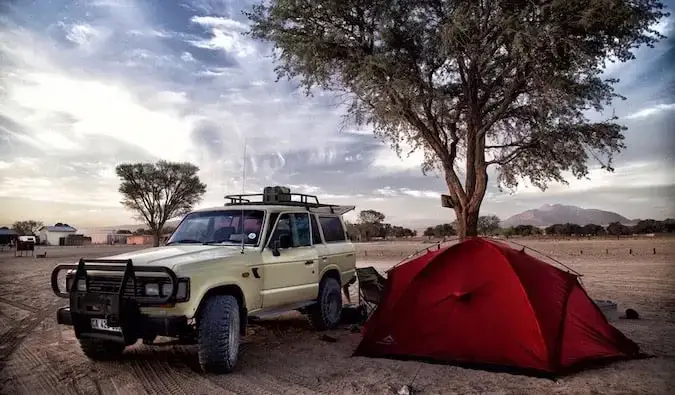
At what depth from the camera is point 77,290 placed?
6688mm

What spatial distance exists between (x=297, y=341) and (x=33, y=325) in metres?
5.74

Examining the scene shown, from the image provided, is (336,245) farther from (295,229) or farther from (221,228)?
(221,228)

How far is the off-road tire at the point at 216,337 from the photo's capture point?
643cm

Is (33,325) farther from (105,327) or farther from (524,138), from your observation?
(524,138)

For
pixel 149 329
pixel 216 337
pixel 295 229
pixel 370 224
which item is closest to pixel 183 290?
pixel 149 329

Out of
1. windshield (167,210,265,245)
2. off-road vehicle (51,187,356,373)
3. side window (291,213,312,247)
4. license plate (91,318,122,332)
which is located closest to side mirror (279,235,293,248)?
off-road vehicle (51,187,356,373)

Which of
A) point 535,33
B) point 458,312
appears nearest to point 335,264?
point 458,312

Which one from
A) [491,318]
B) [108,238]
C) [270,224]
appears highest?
[108,238]

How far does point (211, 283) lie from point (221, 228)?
186 centimetres

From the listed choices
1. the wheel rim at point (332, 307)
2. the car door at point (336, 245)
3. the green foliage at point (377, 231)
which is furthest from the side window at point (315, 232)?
the green foliage at point (377, 231)

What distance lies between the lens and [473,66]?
13.4 m

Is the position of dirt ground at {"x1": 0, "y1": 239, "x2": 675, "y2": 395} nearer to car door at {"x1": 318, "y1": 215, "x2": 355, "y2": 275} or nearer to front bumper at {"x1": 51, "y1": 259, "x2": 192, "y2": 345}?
front bumper at {"x1": 51, "y1": 259, "x2": 192, "y2": 345}

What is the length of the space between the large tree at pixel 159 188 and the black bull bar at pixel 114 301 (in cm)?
4853

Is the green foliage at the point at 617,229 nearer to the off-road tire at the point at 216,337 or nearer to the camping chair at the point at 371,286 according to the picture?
the camping chair at the point at 371,286
